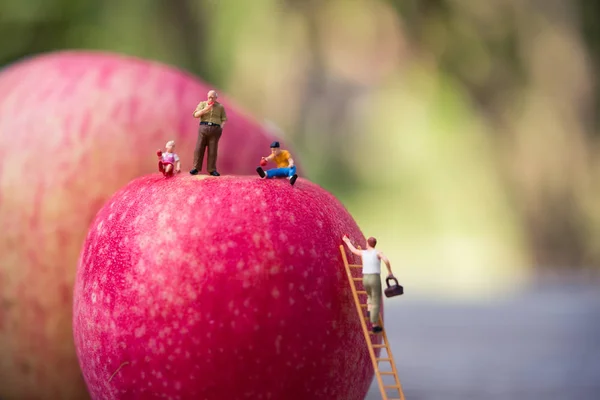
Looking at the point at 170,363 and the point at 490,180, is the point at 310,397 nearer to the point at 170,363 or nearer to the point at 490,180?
the point at 170,363

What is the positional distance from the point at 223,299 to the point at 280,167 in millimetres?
237

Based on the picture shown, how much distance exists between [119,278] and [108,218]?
0.37 ft

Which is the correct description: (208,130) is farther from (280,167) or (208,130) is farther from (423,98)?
(423,98)

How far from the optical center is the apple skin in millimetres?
950

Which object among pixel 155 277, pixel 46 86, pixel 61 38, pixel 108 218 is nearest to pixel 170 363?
pixel 155 277

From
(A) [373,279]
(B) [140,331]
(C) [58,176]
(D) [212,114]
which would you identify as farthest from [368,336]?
(C) [58,176]

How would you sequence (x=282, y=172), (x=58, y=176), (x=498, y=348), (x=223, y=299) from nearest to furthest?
1. (x=223, y=299)
2. (x=282, y=172)
3. (x=58, y=176)
4. (x=498, y=348)

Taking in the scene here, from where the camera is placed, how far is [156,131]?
52.9 inches

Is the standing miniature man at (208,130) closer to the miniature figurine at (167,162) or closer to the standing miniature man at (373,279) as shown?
the miniature figurine at (167,162)

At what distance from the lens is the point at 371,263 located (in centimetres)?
99

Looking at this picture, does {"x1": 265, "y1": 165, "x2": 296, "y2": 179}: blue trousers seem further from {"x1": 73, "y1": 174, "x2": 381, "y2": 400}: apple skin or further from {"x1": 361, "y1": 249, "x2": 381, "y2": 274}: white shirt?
{"x1": 361, "y1": 249, "x2": 381, "y2": 274}: white shirt

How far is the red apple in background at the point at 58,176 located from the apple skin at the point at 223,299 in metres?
0.27

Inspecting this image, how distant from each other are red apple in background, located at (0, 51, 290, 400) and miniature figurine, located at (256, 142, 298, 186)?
0.95ft

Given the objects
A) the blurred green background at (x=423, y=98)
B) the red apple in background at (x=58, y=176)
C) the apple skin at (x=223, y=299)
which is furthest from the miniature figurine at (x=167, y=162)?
the blurred green background at (x=423, y=98)
